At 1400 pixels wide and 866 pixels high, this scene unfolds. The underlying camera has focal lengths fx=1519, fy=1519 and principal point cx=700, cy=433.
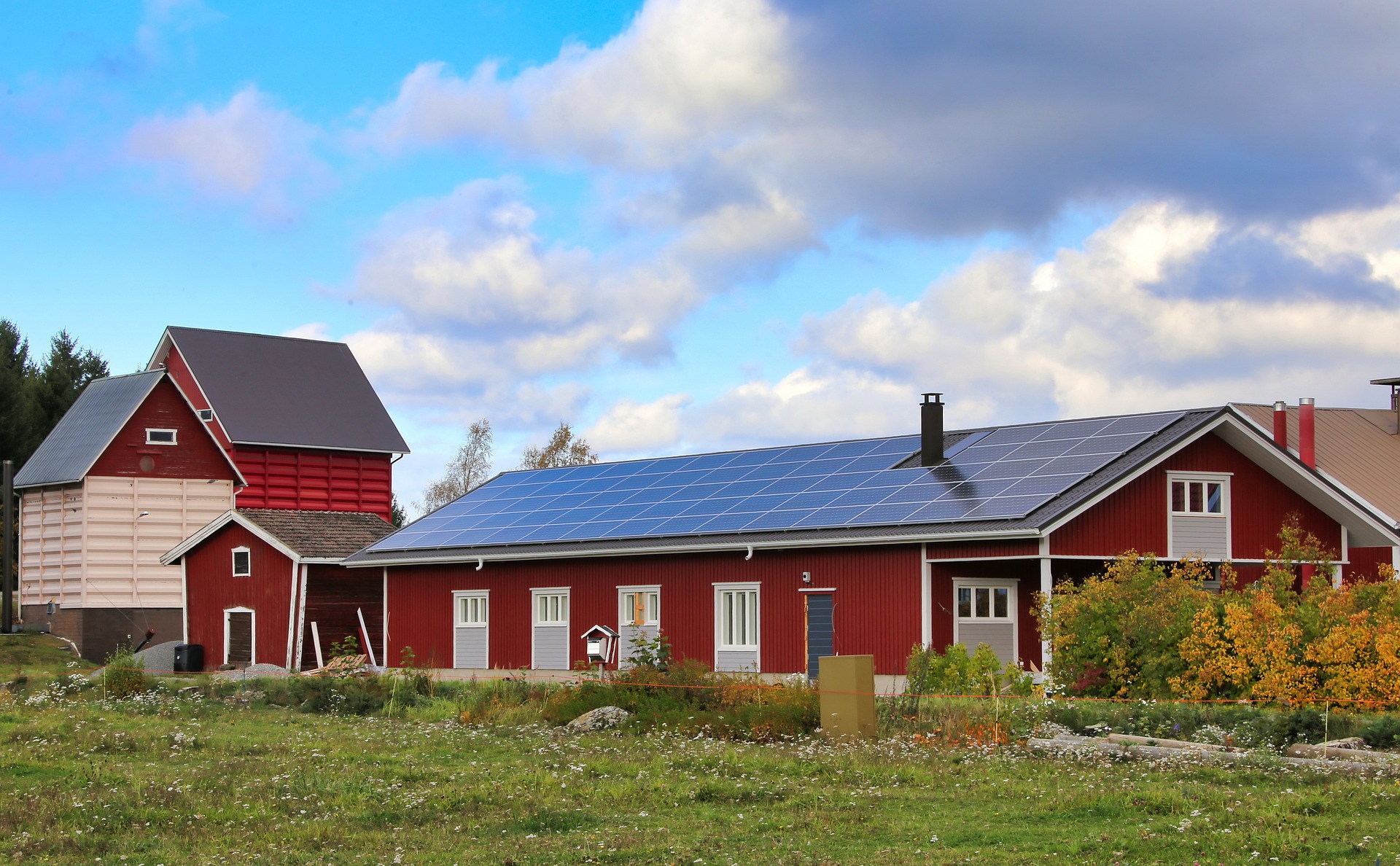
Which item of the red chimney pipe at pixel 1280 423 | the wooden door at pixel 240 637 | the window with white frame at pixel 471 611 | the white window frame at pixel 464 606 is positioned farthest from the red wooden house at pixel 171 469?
the red chimney pipe at pixel 1280 423

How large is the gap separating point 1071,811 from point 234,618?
3645cm

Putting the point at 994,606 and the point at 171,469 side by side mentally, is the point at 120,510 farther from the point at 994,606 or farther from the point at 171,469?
the point at 994,606

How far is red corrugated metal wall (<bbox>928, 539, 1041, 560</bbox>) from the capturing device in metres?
29.0

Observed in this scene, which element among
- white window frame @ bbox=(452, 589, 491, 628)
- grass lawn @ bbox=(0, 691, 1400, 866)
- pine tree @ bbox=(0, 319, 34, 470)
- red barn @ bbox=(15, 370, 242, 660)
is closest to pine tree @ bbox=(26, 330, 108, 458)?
pine tree @ bbox=(0, 319, 34, 470)

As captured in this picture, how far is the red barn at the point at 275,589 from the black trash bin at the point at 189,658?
0.58 metres

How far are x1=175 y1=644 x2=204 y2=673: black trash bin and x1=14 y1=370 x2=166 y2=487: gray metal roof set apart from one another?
7.93 m

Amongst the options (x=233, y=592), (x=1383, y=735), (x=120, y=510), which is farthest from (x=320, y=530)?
Result: (x=1383, y=735)

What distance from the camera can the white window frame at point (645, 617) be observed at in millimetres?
35625

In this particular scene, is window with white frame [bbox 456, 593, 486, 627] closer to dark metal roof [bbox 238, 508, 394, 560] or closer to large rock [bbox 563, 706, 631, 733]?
dark metal roof [bbox 238, 508, 394, 560]

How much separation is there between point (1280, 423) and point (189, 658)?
3595cm

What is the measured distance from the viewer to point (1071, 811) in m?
14.1

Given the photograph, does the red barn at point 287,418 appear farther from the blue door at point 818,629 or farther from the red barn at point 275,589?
the blue door at point 818,629

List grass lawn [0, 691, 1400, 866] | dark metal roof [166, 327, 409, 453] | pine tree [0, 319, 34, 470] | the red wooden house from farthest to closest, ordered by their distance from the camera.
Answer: pine tree [0, 319, 34, 470], dark metal roof [166, 327, 409, 453], the red wooden house, grass lawn [0, 691, 1400, 866]

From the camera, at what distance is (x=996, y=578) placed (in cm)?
3177
